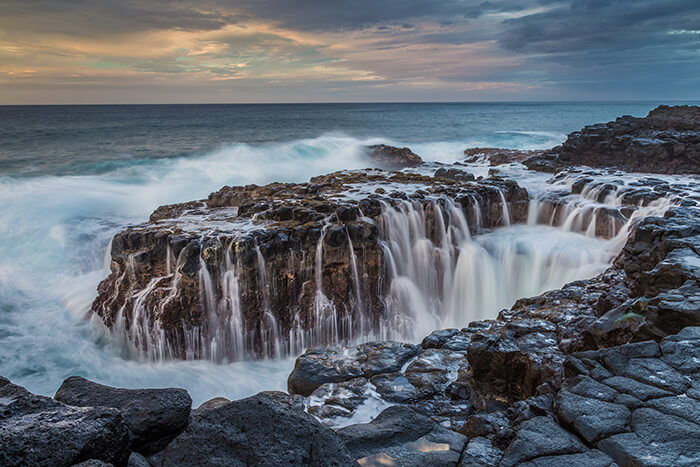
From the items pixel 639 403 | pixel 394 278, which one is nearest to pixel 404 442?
pixel 639 403

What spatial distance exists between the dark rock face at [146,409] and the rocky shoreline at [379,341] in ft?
0.04

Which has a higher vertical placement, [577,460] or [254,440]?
[254,440]

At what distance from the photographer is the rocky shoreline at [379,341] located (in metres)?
3.21

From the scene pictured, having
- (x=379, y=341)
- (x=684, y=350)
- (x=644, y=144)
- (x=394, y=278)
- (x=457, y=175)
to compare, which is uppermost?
(x=644, y=144)

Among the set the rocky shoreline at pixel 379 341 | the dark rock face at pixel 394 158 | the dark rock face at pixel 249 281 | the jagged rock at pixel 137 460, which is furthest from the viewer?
the dark rock face at pixel 394 158

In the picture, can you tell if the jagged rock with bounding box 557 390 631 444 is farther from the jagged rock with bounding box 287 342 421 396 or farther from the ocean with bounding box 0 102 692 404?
the ocean with bounding box 0 102 692 404

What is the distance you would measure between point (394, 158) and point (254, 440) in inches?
1009

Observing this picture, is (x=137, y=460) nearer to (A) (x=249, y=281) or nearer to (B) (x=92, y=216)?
(A) (x=249, y=281)

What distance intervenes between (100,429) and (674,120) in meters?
29.1

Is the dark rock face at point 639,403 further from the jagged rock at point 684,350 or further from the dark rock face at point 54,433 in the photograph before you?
the dark rock face at point 54,433

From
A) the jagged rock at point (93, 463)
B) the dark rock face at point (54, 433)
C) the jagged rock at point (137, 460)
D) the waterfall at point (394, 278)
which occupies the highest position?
the dark rock face at point (54, 433)

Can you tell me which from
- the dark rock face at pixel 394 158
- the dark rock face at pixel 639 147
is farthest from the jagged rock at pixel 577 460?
the dark rock face at pixel 394 158

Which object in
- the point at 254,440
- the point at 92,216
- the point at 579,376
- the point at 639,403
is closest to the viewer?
the point at 254,440

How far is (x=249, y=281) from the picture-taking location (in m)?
10.0
